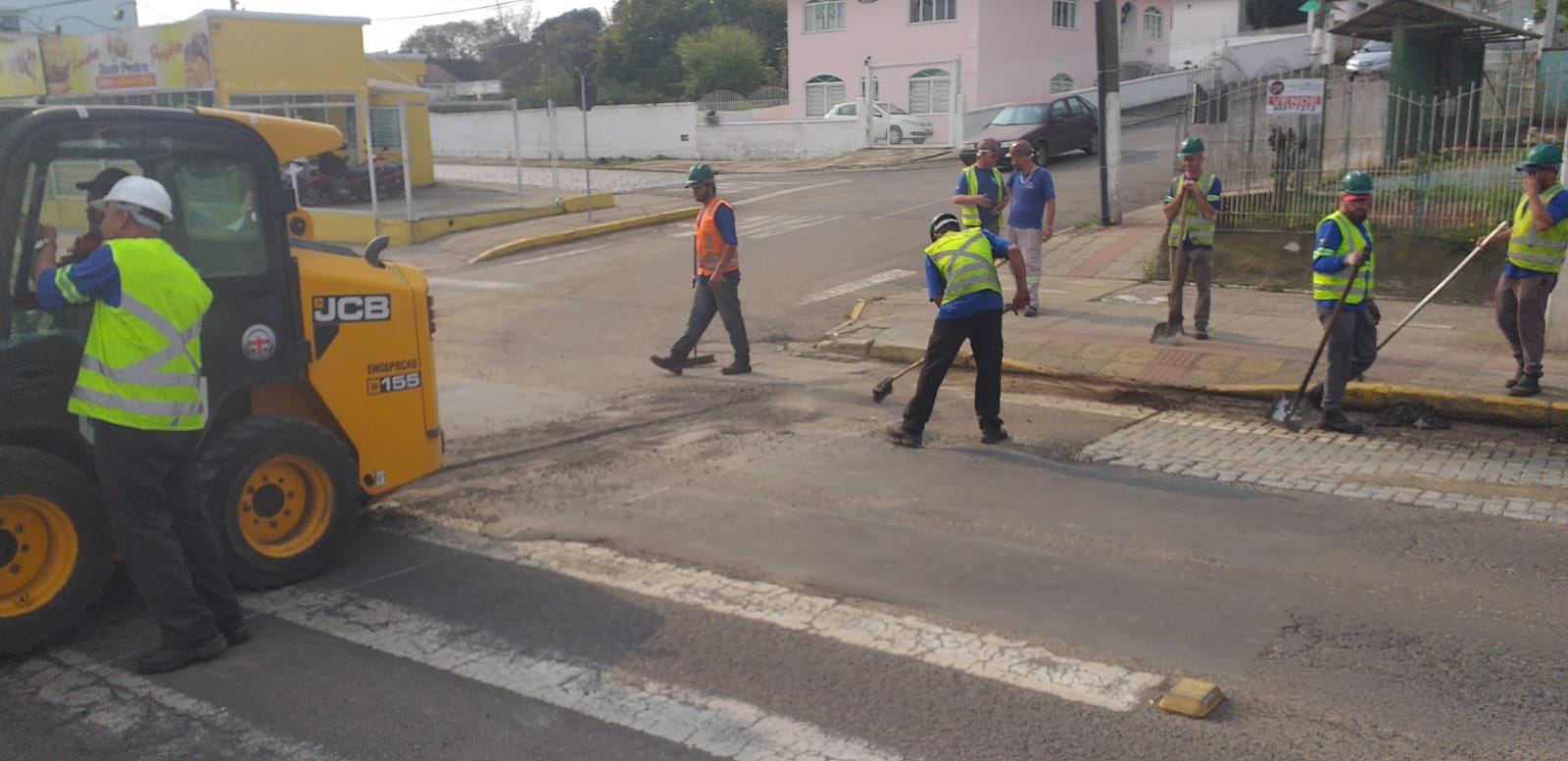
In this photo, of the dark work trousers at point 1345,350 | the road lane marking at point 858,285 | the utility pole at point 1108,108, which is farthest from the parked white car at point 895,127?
the dark work trousers at point 1345,350

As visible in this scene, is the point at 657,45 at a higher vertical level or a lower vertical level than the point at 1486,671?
higher

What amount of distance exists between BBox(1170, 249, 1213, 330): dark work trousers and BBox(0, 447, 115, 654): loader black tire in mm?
8860

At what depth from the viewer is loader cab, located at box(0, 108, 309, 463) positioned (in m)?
5.38

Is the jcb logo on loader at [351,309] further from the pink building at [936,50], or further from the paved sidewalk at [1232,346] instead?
the pink building at [936,50]

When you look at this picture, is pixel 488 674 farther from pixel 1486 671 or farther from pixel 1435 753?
pixel 1486 671

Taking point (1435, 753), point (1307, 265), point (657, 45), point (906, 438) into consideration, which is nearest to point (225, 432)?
point (906, 438)

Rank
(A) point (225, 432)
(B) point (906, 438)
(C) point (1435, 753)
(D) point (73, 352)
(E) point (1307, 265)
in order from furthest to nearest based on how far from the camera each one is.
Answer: (E) point (1307, 265) < (B) point (906, 438) < (A) point (225, 432) < (D) point (73, 352) < (C) point (1435, 753)

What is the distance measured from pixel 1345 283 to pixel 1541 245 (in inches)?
66.7

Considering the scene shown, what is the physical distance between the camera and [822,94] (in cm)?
4422

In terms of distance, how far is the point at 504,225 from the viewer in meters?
23.4


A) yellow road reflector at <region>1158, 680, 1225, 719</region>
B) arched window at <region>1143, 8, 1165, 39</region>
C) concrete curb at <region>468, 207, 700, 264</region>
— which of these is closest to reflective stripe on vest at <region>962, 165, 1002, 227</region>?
yellow road reflector at <region>1158, 680, 1225, 719</region>

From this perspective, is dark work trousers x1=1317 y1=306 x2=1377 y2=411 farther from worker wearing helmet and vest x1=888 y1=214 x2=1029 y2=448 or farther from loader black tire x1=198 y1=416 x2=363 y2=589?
loader black tire x1=198 y1=416 x2=363 y2=589

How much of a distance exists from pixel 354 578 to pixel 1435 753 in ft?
15.2

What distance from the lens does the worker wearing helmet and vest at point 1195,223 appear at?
451 inches
